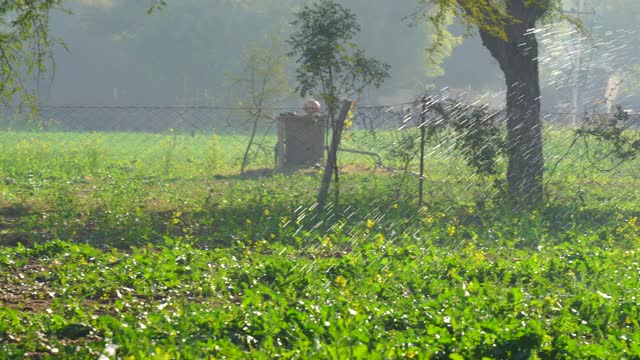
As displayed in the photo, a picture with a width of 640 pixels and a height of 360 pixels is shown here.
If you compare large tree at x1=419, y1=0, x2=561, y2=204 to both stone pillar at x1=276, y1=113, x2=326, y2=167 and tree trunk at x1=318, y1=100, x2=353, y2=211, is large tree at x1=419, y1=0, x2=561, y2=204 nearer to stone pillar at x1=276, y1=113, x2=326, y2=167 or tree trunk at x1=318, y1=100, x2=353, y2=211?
tree trunk at x1=318, y1=100, x2=353, y2=211

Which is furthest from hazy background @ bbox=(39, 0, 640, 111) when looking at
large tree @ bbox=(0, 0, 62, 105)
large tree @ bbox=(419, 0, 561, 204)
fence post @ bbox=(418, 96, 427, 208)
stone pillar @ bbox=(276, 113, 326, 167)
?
large tree @ bbox=(0, 0, 62, 105)

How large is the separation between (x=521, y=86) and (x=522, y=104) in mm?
314

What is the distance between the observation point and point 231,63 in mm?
67688

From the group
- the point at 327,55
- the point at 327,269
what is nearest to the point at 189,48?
the point at 327,55

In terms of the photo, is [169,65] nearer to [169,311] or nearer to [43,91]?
[43,91]

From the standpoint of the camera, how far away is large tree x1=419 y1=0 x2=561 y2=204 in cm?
1453

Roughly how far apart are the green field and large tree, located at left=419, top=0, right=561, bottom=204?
0.43 meters

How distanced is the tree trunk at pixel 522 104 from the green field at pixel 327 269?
386mm

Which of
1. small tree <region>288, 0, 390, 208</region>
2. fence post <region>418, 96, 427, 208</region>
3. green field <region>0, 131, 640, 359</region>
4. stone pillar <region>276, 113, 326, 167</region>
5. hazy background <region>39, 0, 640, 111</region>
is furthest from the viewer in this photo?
hazy background <region>39, 0, 640, 111</region>

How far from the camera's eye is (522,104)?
15617 millimetres

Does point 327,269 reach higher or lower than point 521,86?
lower

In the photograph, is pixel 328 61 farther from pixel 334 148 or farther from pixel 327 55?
pixel 334 148

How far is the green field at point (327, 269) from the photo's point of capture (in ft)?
20.0

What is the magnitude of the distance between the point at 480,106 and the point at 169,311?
7866 mm
